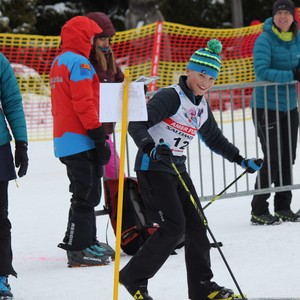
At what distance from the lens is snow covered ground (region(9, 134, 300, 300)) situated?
6.33 meters

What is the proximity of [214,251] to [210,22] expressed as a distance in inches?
719

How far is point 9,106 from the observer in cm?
620

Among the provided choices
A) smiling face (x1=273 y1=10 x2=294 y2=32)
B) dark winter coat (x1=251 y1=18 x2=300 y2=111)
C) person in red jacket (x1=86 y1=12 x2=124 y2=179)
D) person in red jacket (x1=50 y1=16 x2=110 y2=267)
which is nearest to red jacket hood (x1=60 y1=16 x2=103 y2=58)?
person in red jacket (x1=50 y1=16 x2=110 y2=267)

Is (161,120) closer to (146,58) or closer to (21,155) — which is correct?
(21,155)

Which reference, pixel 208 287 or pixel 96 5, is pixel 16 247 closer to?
pixel 208 287

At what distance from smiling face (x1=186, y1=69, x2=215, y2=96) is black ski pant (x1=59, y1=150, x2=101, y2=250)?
51.8 inches

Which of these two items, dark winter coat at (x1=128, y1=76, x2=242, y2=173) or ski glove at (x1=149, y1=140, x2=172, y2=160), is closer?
ski glove at (x1=149, y1=140, x2=172, y2=160)

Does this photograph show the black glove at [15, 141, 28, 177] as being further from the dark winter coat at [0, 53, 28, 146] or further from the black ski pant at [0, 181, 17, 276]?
the black ski pant at [0, 181, 17, 276]

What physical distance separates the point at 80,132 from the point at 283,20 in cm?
230

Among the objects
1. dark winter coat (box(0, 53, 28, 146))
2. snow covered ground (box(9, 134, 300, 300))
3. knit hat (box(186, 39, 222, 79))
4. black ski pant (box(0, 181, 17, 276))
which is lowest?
snow covered ground (box(9, 134, 300, 300))

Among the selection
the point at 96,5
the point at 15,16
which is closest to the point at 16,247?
the point at 15,16

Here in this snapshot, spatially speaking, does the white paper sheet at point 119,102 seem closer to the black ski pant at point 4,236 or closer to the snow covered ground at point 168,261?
the black ski pant at point 4,236

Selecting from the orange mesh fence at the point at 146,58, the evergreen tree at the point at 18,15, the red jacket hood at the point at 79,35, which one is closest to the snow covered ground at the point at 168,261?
the red jacket hood at the point at 79,35

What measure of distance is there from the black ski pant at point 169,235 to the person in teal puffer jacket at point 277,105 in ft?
8.23
